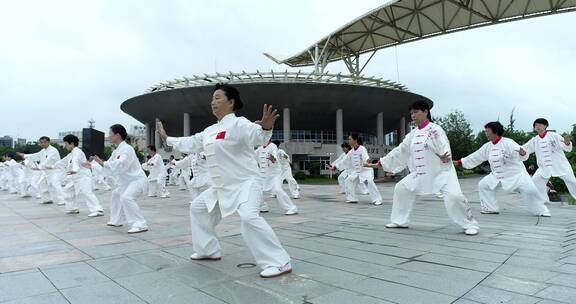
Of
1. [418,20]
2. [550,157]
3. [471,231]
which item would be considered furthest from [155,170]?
[418,20]

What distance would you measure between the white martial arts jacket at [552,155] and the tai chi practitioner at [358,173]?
4.10m

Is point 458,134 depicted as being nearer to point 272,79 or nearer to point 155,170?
point 272,79

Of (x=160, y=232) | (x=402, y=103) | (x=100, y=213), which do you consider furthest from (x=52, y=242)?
(x=402, y=103)

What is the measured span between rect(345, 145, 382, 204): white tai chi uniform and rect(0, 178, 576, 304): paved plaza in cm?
459

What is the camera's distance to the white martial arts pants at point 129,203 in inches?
277

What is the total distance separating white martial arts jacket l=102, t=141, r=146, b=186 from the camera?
730 cm

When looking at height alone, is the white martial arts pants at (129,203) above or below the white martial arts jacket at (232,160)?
below

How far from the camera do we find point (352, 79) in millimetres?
38188

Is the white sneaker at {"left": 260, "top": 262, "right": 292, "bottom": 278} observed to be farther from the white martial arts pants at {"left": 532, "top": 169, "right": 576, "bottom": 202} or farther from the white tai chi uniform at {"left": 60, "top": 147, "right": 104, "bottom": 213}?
the white martial arts pants at {"left": 532, "top": 169, "right": 576, "bottom": 202}

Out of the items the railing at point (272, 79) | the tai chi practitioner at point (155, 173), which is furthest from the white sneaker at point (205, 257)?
the railing at point (272, 79)

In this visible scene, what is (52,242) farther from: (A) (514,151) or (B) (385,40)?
(B) (385,40)

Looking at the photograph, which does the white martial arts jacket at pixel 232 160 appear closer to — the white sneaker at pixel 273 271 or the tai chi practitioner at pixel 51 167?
the white sneaker at pixel 273 271

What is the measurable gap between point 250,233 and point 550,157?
8.92 metres

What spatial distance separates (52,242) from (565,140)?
35.8 ft
